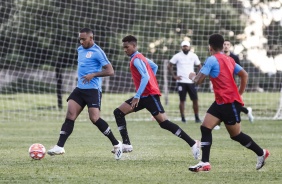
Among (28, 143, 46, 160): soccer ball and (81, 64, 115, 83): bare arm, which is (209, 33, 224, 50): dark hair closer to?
(81, 64, 115, 83): bare arm

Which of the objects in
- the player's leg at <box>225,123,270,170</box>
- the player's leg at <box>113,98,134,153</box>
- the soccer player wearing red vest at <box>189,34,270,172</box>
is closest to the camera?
the soccer player wearing red vest at <box>189,34,270,172</box>

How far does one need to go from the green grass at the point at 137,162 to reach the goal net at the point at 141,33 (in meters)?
7.28

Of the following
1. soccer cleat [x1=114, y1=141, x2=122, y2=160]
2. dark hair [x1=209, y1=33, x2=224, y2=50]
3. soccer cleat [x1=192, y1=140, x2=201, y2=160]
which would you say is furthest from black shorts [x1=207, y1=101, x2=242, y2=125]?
soccer cleat [x1=114, y1=141, x2=122, y2=160]

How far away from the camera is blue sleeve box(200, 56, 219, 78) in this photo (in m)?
9.33

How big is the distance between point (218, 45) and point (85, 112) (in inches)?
695

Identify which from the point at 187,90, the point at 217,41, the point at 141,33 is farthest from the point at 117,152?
the point at 141,33

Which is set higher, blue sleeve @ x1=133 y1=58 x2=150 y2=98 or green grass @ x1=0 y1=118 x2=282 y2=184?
blue sleeve @ x1=133 y1=58 x2=150 y2=98

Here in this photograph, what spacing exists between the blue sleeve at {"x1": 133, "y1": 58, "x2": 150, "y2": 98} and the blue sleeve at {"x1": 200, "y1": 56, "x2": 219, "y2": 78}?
1.64 metres

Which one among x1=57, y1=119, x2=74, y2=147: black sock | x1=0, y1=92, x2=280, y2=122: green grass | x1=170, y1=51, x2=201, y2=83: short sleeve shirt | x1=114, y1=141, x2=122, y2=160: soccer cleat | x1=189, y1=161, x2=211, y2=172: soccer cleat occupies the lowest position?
x1=0, y1=92, x2=280, y2=122: green grass

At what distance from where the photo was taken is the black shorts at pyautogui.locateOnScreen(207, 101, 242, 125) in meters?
9.45

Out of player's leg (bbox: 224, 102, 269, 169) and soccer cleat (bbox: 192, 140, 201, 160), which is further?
soccer cleat (bbox: 192, 140, 201, 160)

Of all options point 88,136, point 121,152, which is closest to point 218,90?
point 121,152

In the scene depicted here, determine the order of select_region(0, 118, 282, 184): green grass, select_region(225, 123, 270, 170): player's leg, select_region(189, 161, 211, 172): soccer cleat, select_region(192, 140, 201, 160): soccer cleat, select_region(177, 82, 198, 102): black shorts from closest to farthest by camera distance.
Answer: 1. select_region(0, 118, 282, 184): green grass
2. select_region(189, 161, 211, 172): soccer cleat
3. select_region(225, 123, 270, 170): player's leg
4. select_region(192, 140, 201, 160): soccer cleat
5. select_region(177, 82, 198, 102): black shorts

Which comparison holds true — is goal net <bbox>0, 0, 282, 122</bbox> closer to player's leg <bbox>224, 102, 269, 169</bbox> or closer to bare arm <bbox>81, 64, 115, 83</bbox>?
bare arm <bbox>81, 64, 115, 83</bbox>
